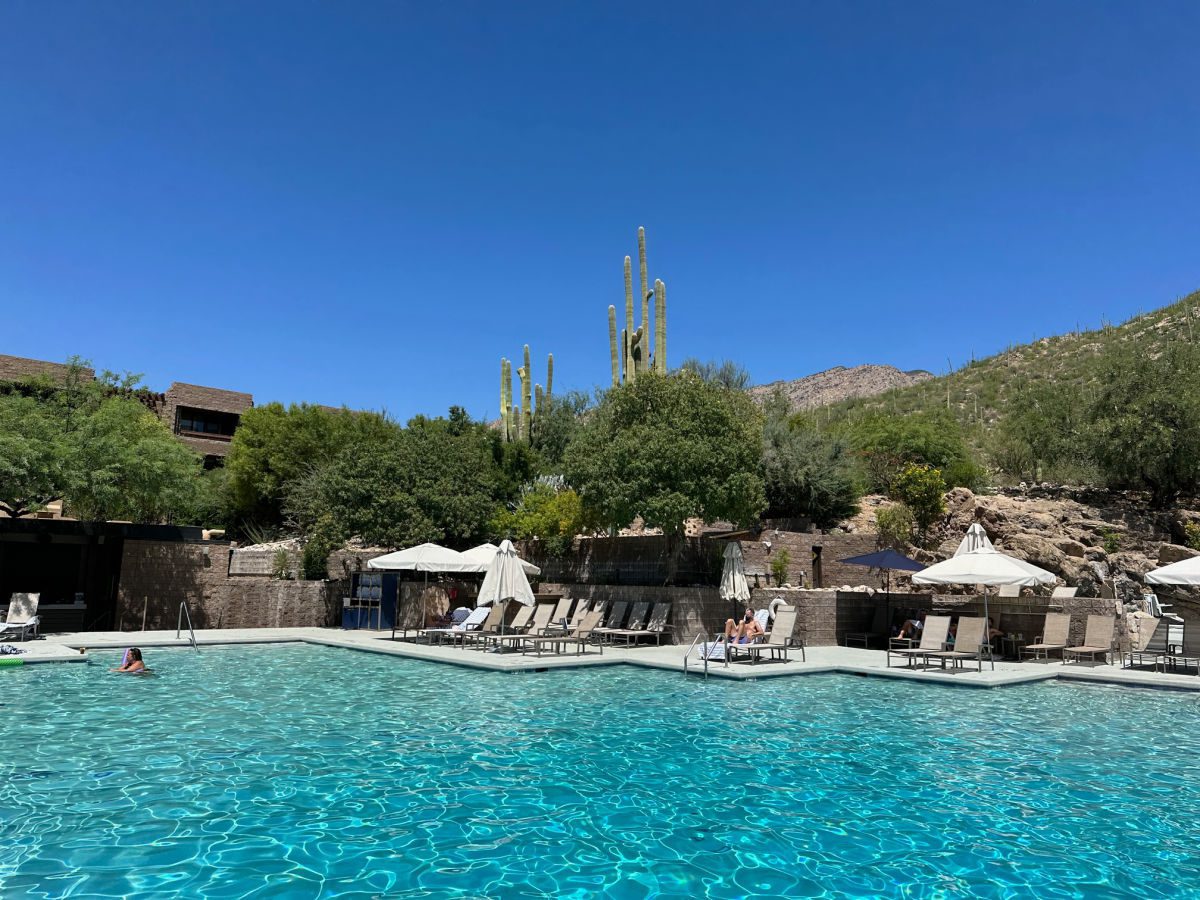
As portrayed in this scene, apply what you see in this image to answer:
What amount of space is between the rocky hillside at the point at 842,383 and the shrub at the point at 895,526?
46.4 m

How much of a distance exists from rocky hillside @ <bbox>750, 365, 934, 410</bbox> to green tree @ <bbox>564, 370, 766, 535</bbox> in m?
53.8

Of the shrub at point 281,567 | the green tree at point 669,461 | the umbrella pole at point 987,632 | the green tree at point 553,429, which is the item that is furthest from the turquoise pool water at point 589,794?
the green tree at point 553,429

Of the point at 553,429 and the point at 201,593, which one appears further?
the point at 553,429

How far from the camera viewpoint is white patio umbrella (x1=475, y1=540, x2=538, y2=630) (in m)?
16.8

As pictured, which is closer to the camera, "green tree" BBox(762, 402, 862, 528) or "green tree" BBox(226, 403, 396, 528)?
"green tree" BBox(762, 402, 862, 528)

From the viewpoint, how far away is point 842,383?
7856 cm

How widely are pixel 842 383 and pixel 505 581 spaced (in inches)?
2646

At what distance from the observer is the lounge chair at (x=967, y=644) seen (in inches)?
564

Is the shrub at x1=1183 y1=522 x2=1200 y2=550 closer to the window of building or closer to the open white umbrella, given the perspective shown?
the open white umbrella

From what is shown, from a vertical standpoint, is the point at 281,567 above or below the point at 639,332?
below

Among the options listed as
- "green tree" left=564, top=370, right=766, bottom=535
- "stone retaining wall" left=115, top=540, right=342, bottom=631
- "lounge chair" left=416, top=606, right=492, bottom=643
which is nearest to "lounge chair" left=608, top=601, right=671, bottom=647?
"green tree" left=564, top=370, right=766, bottom=535

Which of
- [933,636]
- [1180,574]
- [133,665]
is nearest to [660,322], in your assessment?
[933,636]

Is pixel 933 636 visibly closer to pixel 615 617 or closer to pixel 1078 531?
pixel 615 617

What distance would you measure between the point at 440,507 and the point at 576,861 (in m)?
18.1
